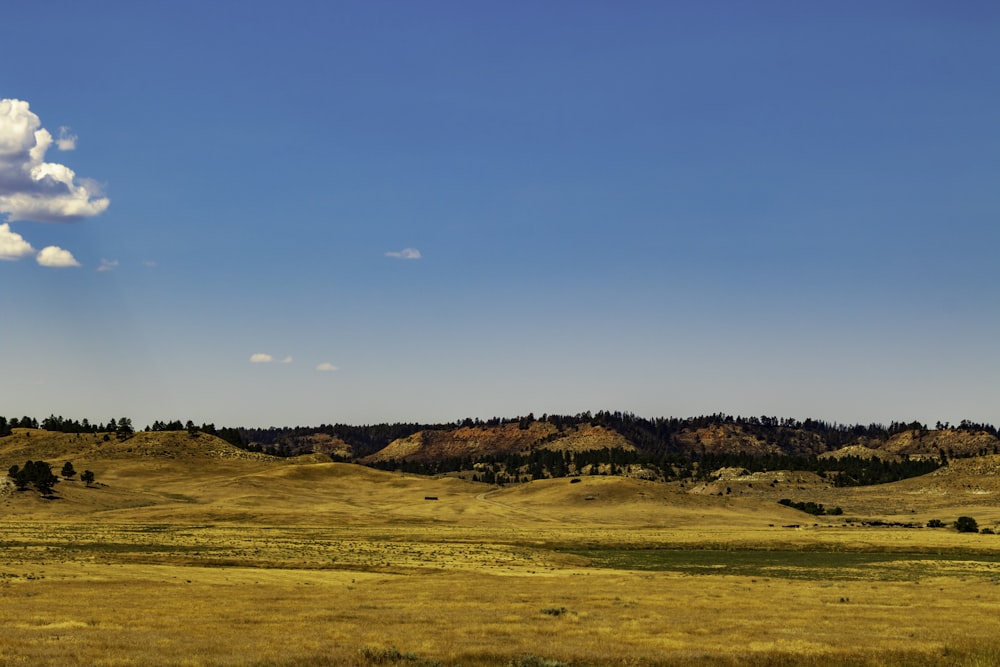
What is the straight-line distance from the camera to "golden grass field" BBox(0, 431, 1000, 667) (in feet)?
101

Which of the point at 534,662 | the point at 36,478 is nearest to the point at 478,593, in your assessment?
the point at 534,662

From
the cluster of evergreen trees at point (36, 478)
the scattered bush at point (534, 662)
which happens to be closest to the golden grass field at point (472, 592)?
the scattered bush at point (534, 662)

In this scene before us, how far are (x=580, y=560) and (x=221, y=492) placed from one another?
123118 millimetres

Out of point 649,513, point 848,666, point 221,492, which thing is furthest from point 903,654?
point 221,492

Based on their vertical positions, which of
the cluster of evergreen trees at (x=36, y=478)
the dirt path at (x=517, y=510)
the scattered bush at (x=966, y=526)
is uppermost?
the cluster of evergreen trees at (x=36, y=478)

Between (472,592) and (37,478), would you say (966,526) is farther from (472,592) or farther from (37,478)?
(37,478)

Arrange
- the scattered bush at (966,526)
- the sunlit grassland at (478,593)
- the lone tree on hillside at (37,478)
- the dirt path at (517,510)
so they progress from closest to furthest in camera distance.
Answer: the sunlit grassland at (478,593)
the scattered bush at (966,526)
the lone tree on hillside at (37,478)
the dirt path at (517,510)

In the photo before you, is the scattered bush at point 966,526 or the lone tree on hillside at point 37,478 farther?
the lone tree on hillside at point 37,478

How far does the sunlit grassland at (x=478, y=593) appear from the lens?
30.8 metres

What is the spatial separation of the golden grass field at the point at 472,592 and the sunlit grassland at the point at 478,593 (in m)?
0.20

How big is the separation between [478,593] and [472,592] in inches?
28.6

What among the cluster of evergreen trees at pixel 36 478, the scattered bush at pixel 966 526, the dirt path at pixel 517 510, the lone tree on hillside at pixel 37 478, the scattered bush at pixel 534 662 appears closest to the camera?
the scattered bush at pixel 534 662

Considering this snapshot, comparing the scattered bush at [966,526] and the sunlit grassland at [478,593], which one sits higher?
the sunlit grassland at [478,593]

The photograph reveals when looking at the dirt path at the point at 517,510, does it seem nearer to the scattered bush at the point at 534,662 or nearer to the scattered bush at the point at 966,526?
the scattered bush at the point at 966,526
